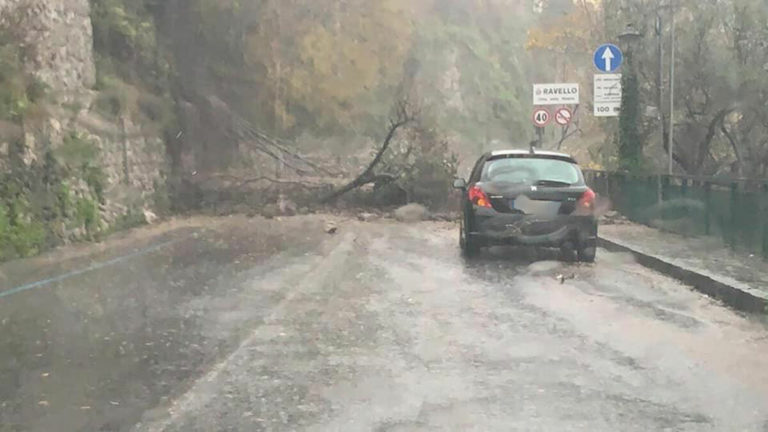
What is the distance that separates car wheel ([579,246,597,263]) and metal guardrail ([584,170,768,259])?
236 centimetres

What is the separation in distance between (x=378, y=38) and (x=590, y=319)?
72.0 feet

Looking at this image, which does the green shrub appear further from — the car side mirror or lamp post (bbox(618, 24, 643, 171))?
lamp post (bbox(618, 24, 643, 171))

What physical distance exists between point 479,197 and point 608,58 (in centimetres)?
741

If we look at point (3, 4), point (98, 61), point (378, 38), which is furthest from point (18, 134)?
point (378, 38)

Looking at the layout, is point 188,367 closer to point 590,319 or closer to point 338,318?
point 338,318

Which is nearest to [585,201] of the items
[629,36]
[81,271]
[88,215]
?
[81,271]

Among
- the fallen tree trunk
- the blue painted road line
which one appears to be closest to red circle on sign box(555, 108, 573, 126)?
the fallen tree trunk

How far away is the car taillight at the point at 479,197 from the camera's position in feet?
45.8

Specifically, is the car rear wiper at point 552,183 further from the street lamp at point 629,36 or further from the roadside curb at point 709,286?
the street lamp at point 629,36

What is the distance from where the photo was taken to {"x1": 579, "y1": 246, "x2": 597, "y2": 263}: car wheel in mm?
14109

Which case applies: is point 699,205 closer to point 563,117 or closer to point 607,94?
point 607,94

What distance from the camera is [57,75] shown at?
60.6 feet

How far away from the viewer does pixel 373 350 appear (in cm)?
800

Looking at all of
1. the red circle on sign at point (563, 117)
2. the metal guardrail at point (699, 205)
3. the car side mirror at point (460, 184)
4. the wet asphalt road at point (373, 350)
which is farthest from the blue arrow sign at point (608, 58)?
the red circle on sign at point (563, 117)
